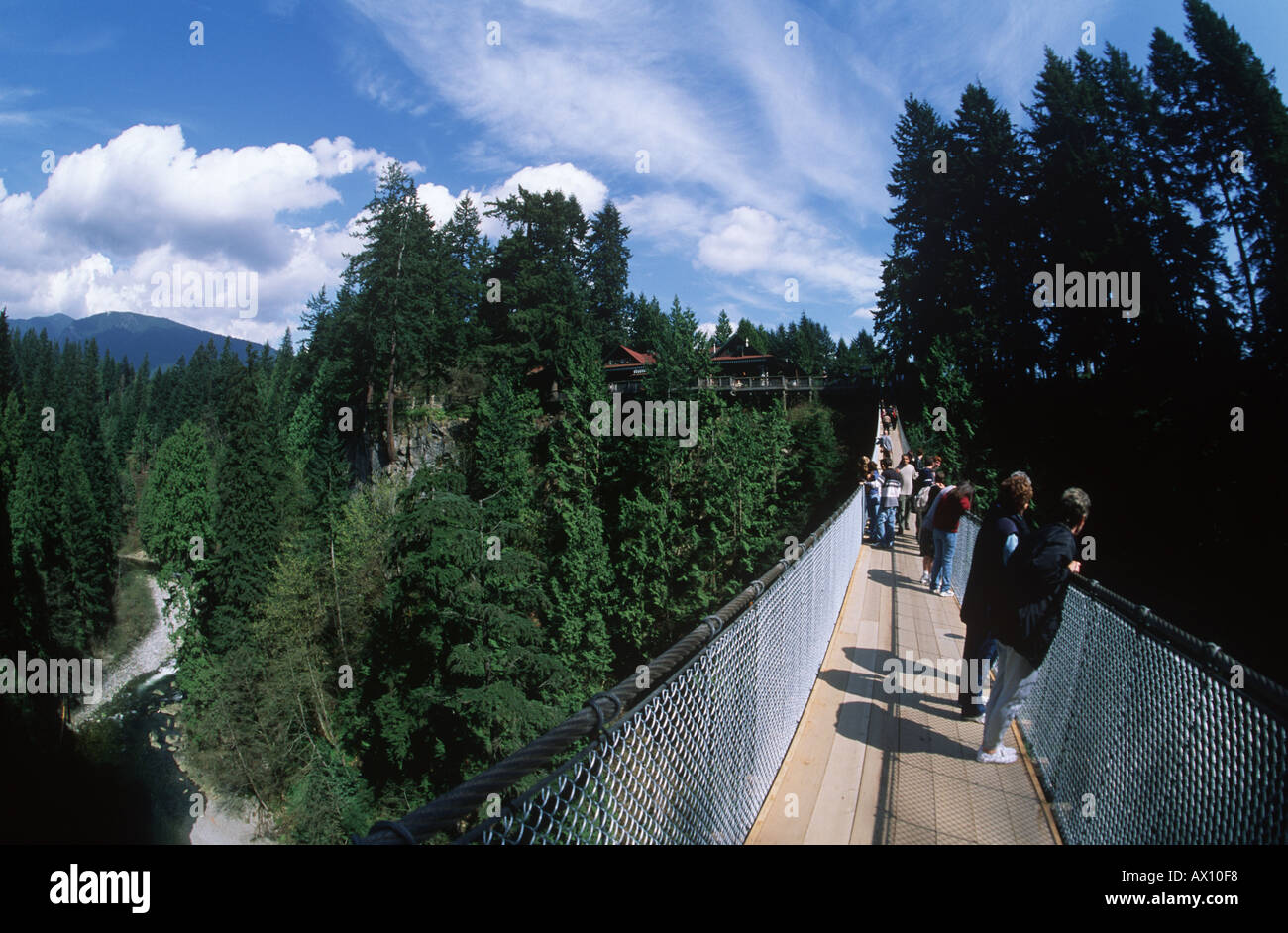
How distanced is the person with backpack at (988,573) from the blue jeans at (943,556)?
390 cm

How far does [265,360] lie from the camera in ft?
289

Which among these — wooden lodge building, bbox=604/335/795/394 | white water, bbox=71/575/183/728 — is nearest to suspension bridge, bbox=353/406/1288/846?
wooden lodge building, bbox=604/335/795/394

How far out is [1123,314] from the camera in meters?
29.0

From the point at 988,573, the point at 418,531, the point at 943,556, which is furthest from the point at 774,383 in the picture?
the point at 988,573

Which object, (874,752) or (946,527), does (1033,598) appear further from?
(946,527)

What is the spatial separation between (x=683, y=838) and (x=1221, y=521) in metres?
29.9

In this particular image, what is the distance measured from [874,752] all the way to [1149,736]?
185cm

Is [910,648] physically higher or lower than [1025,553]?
lower

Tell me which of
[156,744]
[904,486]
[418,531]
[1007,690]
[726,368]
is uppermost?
[726,368]

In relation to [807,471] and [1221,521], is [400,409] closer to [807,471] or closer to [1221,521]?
[807,471]

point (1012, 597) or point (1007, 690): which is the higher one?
point (1012, 597)

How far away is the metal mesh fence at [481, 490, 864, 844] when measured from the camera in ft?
6.44

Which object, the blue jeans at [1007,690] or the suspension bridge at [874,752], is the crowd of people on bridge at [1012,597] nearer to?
the blue jeans at [1007,690]
